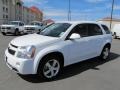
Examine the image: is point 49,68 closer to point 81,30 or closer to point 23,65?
point 23,65

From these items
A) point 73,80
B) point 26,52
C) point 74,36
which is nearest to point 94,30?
point 74,36

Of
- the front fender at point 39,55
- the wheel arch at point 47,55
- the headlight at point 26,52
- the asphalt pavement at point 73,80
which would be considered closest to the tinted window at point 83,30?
the asphalt pavement at point 73,80

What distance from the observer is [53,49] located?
5.60 metres

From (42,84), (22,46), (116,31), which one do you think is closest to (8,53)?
(22,46)

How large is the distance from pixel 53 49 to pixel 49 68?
587 mm

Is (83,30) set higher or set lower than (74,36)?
higher

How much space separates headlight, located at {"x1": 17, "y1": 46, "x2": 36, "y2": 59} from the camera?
5224 millimetres

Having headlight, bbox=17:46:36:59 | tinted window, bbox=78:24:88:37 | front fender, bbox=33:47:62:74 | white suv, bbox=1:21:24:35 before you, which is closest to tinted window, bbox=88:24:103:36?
tinted window, bbox=78:24:88:37

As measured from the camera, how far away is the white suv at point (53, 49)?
17.3 feet

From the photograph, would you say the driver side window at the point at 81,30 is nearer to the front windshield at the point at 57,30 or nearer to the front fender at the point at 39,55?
the front windshield at the point at 57,30

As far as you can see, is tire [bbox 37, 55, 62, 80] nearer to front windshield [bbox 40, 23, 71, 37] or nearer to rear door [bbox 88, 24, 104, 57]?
front windshield [bbox 40, 23, 71, 37]

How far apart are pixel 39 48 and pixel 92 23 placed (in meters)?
3.06

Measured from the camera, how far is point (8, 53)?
5.82 meters

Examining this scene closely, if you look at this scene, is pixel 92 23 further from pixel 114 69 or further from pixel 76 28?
pixel 114 69
